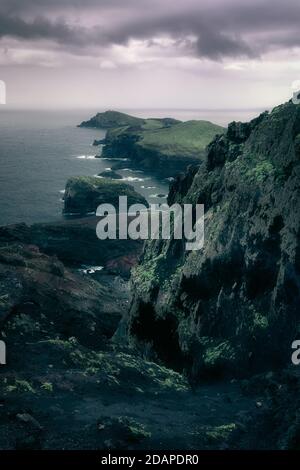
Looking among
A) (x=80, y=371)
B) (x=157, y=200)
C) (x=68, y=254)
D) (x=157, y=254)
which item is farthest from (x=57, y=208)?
(x=80, y=371)

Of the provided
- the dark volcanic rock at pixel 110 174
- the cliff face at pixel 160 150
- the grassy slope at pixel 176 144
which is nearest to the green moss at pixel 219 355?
the dark volcanic rock at pixel 110 174

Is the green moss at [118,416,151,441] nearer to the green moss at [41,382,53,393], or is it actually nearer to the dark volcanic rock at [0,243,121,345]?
the green moss at [41,382,53,393]

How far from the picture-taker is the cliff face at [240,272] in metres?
22.3

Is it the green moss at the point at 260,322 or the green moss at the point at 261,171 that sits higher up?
the green moss at the point at 261,171

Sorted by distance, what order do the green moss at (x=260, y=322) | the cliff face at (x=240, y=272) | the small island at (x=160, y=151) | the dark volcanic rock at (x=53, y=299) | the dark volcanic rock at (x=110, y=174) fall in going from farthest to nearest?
the small island at (x=160, y=151) < the dark volcanic rock at (x=110, y=174) < the dark volcanic rock at (x=53, y=299) < the green moss at (x=260, y=322) < the cliff face at (x=240, y=272)

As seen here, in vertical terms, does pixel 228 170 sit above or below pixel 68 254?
above

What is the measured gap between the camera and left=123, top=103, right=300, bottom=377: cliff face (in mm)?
22344

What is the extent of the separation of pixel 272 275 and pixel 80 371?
1089 centimetres

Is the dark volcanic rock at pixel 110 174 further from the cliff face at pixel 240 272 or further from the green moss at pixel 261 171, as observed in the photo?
the green moss at pixel 261 171

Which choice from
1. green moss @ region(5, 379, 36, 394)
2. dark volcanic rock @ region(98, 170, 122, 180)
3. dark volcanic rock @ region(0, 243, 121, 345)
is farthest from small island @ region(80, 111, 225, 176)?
green moss @ region(5, 379, 36, 394)

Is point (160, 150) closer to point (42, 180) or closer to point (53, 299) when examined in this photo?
point (42, 180)

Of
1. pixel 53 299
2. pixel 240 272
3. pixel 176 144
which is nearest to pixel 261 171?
pixel 240 272

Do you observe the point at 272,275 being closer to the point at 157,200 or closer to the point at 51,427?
the point at 51,427

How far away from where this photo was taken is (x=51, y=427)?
648 inches
